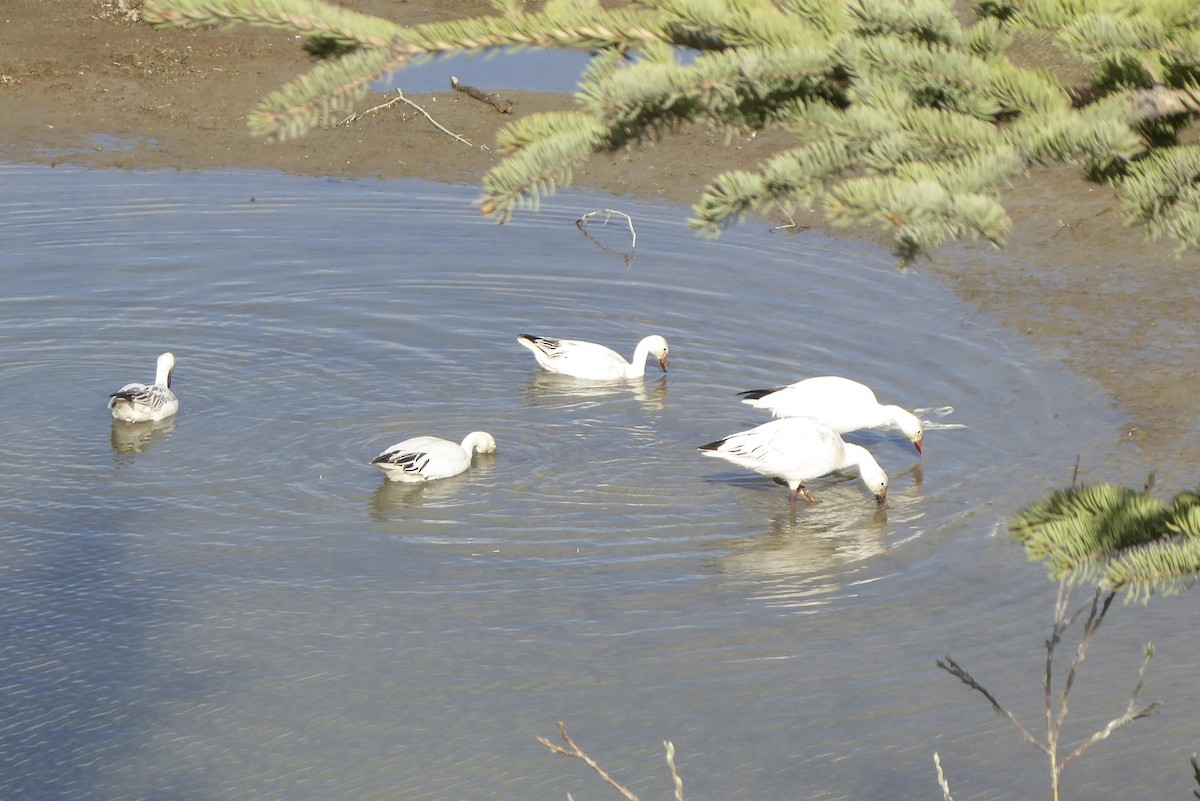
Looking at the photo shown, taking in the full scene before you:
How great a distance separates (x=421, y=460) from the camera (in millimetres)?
10742

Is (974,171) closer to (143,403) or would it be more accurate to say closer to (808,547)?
(808,547)

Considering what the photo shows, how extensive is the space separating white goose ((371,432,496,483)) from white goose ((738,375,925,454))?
2.67m

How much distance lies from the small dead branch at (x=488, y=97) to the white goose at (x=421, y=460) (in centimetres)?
1113

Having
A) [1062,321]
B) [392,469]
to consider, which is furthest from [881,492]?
[1062,321]

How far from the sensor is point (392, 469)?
1079 centimetres

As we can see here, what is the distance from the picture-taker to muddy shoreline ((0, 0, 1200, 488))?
542 inches

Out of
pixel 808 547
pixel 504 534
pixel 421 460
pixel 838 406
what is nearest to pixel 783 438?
pixel 808 547

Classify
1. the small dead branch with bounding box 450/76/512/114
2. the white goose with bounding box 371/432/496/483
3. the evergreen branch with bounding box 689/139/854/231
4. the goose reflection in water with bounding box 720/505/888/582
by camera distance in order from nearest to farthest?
the evergreen branch with bounding box 689/139/854/231
the goose reflection in water with bounding box 720/505/888/582
the white goose with bounding box 371/432/496/483
the small dead branch with bounding box 450/76/512/114

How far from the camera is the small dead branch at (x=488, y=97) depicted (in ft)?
69.8

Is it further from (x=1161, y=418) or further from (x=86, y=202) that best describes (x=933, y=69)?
(x=86, y=202)

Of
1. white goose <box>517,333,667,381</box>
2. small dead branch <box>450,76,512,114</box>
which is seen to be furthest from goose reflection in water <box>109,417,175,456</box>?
small dead branch <box>450,76,512,114</box>

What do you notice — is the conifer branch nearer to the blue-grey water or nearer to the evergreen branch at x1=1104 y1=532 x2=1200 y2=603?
the evergreen branch at x1=1104 y1=532 x2=1200 y2=603

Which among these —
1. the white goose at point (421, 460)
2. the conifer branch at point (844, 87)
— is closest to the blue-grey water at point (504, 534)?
the white goose at point (421, 460)

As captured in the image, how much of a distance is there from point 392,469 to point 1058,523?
811cm
